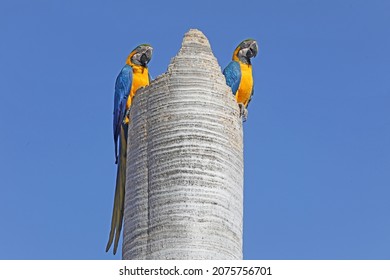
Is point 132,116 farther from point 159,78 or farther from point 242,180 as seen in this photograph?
point 242,180

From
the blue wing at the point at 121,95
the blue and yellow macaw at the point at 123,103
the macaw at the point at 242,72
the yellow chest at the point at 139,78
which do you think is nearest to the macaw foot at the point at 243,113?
the macaw at the point at 242,72

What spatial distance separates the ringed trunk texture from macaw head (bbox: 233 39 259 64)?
2485mm

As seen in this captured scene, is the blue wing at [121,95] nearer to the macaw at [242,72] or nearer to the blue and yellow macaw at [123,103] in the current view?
the blue and yellow macaw at [123,103]

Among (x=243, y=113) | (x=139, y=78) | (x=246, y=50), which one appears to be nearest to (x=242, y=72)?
(x=246, y=50)

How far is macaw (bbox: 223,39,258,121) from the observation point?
13.1 m

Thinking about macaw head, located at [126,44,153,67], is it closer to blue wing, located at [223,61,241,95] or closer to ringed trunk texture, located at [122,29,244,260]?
blue wing, located at [223,61,241,95]

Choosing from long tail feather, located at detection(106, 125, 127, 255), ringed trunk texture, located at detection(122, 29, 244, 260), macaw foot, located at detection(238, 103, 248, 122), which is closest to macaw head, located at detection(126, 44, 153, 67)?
long tail feather, located at detection(106, 125, 127, 255)

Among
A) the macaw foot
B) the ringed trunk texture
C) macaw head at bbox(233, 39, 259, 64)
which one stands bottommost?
the ringed trunk texture

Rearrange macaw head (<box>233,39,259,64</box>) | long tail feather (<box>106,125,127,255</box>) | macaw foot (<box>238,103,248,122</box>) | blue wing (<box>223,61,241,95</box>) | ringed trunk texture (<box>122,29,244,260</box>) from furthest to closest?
macaw head (<box>233,39,259,64</box>) → blue wing (<box>223,61,241,95</box>) → long tail feather (<box>106,125,127,255</box>) → macaw foot (<box>238,103,248,122</box>) → ringed trunk texture (<box>122,29,244,260</box>)

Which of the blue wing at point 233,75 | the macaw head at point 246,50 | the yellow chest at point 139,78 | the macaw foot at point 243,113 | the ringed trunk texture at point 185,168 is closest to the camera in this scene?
the ringed trunk texture at point 185,168

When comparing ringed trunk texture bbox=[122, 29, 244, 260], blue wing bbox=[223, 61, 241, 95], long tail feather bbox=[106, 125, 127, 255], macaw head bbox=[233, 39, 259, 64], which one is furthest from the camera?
macaw head bbox=[233, 39, 259, 64]

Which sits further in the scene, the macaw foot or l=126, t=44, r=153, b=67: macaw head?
l=126, t=44, r=153, b=67: macaw head

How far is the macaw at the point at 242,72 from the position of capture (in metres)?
13.1
